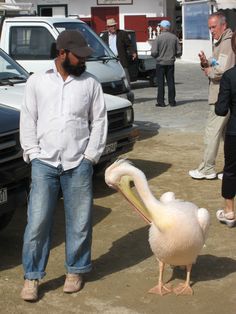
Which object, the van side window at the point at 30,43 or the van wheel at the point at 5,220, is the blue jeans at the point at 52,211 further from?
the van side window at the point at 30,43

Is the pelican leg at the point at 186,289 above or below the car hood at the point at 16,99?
below

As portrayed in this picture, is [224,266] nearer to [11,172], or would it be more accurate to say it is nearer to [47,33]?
[11,172]

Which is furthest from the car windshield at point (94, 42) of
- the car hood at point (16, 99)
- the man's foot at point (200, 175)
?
the man's foot at point (200, 175)

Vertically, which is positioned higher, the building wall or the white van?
the building wall

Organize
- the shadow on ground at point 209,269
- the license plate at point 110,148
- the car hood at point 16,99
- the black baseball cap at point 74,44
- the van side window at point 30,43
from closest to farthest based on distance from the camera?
the black baseball cap at point 74,44 → the shadow on ground at point 209,269 → the car hood at point 16,99 → the license plate at point 110,148 → the van side window at point 30,43

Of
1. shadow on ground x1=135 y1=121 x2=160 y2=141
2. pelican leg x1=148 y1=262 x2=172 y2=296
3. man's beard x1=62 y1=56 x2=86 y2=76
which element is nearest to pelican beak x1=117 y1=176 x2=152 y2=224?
pelican leg x1=148 y1=262 x2=172 y2=296

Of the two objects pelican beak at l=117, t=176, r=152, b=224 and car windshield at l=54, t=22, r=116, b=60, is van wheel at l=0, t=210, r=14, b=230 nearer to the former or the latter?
pelican beak at l=117, t=176, r=152, b=224

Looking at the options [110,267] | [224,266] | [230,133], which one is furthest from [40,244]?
[230,133]

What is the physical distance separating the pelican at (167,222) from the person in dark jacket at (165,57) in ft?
30.5

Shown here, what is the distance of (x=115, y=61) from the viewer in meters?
9.89

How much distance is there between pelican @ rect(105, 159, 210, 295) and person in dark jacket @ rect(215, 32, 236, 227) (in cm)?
122

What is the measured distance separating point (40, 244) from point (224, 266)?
1550 mm

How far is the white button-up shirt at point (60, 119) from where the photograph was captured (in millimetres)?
3955

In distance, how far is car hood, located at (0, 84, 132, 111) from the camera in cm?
592
